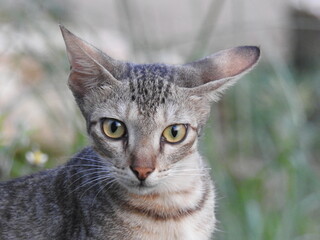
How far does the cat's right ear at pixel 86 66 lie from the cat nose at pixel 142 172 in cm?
40

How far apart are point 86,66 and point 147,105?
0.98ft

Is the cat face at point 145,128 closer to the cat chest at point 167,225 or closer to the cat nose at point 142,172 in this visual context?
the cat nose at point 142,172

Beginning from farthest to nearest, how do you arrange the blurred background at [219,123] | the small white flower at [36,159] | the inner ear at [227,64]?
the blurred background at [219,123] < the small white flower at [36,159] < the inner ear at [227,64]

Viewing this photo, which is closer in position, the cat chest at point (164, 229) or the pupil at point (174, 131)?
the pupil at point (174, 131)

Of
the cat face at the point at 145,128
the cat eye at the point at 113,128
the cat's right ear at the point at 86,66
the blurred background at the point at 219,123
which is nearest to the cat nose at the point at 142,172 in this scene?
the cat face at the point at 145,128

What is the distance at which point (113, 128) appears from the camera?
2918 millimetres

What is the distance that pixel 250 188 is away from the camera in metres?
4.60

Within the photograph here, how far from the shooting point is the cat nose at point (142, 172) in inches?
110

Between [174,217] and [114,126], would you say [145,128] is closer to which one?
[114,126]

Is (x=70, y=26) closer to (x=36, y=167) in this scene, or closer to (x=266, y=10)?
(x=36, y=167)

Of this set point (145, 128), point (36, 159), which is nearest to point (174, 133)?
point (145, 128)

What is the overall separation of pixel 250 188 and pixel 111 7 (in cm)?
396

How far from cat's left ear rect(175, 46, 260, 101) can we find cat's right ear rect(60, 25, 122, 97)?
0.29 metres

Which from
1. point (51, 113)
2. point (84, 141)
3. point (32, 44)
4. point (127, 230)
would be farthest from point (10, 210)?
point (32, 44)
